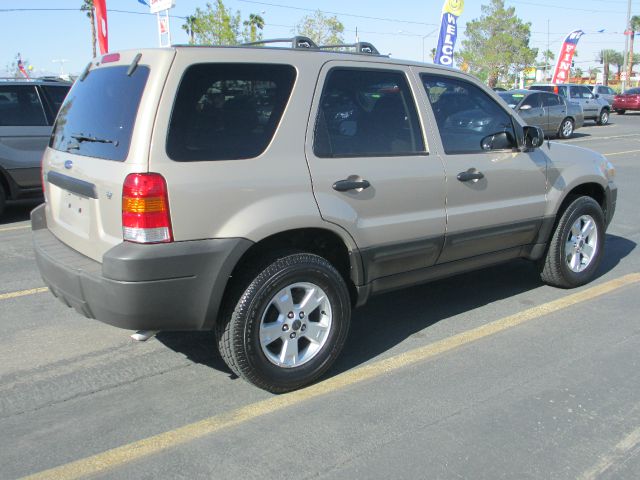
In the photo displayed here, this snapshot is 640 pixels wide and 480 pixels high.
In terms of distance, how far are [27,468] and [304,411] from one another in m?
1.35

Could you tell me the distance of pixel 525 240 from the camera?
4699 millimetres

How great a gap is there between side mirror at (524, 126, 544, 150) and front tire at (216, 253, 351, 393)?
1994 mm

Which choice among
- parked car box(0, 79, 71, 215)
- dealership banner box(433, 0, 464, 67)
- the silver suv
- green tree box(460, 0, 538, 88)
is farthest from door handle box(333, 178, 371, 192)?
green tree box(460, 0, 538, 88)

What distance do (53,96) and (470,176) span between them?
6489 mm

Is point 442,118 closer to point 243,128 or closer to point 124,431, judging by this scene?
point 243,128

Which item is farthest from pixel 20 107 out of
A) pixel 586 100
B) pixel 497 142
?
pixel 586 100

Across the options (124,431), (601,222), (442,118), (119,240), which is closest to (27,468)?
(124,431)

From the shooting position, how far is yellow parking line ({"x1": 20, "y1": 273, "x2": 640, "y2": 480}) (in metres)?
2.74

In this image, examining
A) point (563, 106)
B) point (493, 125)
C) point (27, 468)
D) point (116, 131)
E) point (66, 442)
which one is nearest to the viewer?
point (27, 468)

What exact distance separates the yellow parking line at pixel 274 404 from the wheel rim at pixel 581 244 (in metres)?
0.38

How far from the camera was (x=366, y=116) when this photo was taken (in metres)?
3.73

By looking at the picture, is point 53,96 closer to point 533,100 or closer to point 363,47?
point 363,47

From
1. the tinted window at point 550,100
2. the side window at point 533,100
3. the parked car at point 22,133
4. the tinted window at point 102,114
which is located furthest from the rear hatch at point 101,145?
the tinted window at point 550,100

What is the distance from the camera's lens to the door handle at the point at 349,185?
3.44 metres
